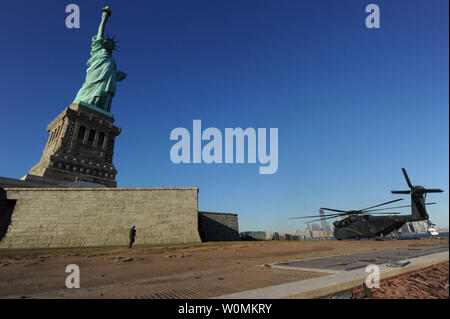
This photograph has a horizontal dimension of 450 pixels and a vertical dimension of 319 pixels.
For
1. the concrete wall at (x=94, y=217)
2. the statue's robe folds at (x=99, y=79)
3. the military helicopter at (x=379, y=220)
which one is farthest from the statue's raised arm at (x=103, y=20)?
the military helicopter at (x=379, y=220)

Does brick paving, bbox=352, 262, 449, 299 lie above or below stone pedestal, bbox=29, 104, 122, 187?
below

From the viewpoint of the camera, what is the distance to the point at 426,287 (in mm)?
4074

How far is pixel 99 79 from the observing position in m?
50.5

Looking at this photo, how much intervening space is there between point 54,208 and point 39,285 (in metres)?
18.8

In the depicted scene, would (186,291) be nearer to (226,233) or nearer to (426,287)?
(426,287)

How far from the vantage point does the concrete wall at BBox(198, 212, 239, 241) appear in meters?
30.0

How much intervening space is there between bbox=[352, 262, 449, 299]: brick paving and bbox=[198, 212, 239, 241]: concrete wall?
2553 centimetres

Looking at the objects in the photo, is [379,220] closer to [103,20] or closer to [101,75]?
[101,75]

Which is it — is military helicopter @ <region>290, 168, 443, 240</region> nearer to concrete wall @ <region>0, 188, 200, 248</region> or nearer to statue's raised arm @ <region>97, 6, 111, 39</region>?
concrete wall @ <region>0, 188, 200, 248</region>

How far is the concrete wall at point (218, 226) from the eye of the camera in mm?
29984

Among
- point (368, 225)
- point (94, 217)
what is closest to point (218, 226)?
point (94, 217)

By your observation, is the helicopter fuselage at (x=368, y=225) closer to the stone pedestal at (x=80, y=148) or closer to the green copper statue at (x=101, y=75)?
the stone pedestal at (x=80, y=148)

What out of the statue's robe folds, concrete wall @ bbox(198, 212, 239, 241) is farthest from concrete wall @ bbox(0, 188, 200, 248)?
the statue's robe folds

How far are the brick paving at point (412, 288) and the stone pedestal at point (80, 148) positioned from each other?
143 ft
